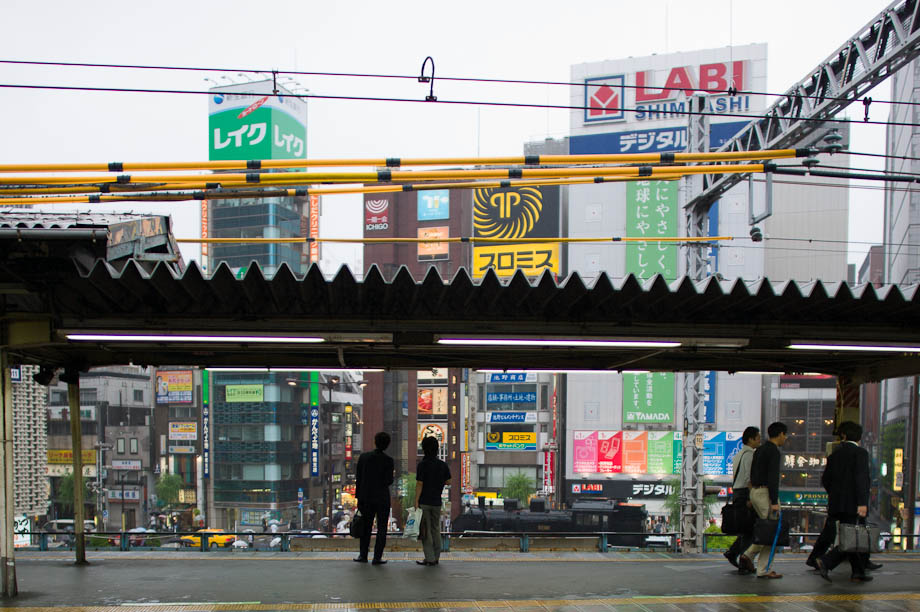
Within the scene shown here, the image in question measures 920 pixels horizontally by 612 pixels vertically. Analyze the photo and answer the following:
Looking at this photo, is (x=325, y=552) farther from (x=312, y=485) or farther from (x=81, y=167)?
(x=312, y=485)

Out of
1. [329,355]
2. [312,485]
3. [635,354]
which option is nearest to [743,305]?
[635,354]

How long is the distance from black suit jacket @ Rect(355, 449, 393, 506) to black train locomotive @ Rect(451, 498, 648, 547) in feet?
98.8

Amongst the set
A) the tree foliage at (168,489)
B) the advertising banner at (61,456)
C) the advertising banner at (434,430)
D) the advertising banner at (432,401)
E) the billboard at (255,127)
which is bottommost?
the tree foliage at (168,489)

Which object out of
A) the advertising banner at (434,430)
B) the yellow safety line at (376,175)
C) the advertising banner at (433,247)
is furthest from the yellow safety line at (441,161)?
the advertising banner at (433,247)

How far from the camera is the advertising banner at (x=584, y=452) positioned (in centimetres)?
6512

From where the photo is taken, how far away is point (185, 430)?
75.3m

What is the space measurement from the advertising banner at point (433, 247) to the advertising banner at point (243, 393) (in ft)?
63.1

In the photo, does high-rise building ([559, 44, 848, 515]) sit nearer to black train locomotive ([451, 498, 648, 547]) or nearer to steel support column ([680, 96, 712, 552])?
black train locomotive ([451, 498, 648, 547])

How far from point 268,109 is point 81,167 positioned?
6889 cm

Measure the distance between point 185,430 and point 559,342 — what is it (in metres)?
72.5

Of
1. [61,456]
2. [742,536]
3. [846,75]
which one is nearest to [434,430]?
[61,456]

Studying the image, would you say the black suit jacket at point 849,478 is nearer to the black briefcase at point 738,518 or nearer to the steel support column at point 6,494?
the black briefcase at point 738,518

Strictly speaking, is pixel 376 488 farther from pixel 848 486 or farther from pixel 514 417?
pixel 514 417

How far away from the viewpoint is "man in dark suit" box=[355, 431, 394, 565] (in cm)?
1005
